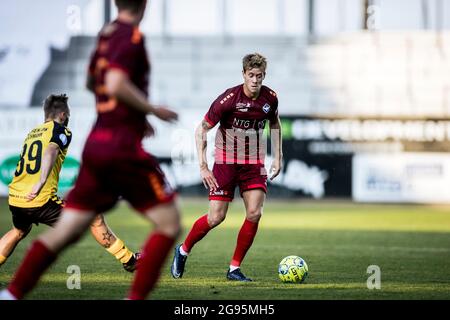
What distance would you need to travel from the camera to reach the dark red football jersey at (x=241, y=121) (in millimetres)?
9055

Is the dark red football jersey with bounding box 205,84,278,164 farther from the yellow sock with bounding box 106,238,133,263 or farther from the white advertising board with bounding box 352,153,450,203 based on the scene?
the white advertising board with bounding box 352,153,450,203

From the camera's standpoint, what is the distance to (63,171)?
23.0 metres

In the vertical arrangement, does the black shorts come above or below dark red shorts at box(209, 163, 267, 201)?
below

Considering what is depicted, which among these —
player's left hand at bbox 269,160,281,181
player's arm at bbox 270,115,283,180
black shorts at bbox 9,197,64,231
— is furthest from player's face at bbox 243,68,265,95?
black shorts at bbox 9,197,64,231

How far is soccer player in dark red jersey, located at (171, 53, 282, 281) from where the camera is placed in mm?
8953

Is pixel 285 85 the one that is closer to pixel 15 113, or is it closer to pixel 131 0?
pixel 15 113

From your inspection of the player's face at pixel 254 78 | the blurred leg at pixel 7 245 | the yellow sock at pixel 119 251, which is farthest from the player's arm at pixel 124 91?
the yellow sock at pixel 119 251

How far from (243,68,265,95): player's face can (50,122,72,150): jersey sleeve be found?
72.0 inches

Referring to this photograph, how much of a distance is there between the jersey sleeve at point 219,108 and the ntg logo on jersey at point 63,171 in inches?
525

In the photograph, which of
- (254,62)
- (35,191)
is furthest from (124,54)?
(254,62)

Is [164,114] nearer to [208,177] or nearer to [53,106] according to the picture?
[53,106]

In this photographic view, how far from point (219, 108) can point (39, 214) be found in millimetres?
2060

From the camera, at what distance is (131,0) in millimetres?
5883
